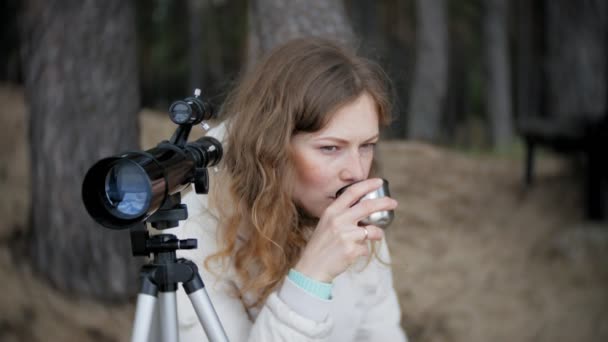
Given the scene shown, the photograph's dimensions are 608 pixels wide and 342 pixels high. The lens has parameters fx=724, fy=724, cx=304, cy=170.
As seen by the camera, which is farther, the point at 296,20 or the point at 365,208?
the point at 296,20

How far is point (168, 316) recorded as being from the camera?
5.40 feet

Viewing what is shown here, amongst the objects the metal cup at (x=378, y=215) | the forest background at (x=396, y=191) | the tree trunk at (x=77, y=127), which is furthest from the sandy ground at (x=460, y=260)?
the metal cup at (x=378, y=215)

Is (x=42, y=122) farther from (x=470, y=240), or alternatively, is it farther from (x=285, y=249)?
(x=470, y=240)

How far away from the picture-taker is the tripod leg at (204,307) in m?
1.64

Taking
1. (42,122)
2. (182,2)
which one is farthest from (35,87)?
(182,2)

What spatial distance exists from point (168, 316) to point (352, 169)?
0.66m

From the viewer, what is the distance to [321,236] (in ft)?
6.06

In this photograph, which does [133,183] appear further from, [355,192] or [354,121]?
[354,121]

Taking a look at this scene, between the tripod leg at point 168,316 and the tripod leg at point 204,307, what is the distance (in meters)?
0.04

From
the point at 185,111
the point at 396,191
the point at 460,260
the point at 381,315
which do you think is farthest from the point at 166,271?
the point at 396,191

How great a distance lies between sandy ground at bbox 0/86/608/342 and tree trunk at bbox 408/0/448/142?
568cm

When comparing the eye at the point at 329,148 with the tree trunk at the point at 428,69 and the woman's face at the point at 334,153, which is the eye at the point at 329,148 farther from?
the tree trunk at the point at 428,69

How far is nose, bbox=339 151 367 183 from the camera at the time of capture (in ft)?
A: 6.58

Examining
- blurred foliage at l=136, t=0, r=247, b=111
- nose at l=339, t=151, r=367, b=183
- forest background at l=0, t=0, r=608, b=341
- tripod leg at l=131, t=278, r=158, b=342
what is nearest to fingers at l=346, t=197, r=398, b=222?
nose at l=339, t=151, r=367, b=183
